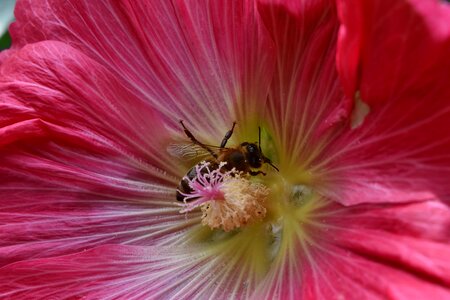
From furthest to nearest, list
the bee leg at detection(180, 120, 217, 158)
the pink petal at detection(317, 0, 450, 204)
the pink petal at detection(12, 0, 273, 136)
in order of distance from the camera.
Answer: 1. the bee leg at detection(180, 120, 217, 158)
2. the pink petal at detection(12, 0, 273, 136)
3. the pink petal at detection(317, 0, 450, 204)

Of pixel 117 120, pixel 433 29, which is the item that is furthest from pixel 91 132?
pixel 433 29

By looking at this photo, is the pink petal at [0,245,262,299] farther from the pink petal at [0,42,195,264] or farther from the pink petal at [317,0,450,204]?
the pink petal at [317,0,450,204]

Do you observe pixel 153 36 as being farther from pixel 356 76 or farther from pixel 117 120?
pixel 356 76

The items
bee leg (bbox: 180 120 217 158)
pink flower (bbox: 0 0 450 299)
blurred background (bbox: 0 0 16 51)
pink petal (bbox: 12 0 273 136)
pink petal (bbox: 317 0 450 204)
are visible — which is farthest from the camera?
blurred background (bbox: 0 0 16 51)

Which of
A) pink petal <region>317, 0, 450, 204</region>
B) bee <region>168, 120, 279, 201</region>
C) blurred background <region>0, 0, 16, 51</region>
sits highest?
blurred background <region>0, 0, 16, 51</region>

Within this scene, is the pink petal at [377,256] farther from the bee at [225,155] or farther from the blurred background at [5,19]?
the blurred background at [5,19]

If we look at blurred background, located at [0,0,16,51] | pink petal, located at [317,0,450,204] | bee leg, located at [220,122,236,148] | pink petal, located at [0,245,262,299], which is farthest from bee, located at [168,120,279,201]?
blurred background, located at [0,0,16,51]

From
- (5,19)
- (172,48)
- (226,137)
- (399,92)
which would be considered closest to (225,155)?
(226,137)
